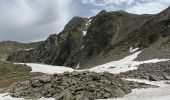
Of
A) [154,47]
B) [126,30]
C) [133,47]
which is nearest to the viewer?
[154,47]

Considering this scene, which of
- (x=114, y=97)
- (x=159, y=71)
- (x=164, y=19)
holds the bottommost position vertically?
(x=114, y=97)

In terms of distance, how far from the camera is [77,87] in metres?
46.0

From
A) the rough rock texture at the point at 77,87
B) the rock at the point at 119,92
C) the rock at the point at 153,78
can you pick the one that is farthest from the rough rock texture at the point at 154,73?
the rock at the point at 119,92

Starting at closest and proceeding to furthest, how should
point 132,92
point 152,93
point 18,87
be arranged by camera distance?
point 152,93 < point 132,92 < point 18,87

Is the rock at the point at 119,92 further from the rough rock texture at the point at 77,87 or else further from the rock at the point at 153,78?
the rock at the point at 153,78

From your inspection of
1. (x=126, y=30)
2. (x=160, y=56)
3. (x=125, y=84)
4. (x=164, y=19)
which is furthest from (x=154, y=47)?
(x=126, y=30)

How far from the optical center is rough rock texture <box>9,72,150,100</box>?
44469 millimetres

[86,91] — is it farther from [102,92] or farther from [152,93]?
[152,93]

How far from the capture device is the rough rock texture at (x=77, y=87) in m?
44.5

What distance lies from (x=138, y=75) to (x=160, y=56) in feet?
57.4

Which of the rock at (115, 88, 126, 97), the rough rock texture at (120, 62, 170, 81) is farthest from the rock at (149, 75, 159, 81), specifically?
the rock at (115, 88, 126, 97)

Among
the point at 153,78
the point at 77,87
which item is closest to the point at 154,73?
the point at 153,78

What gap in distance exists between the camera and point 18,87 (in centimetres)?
5534

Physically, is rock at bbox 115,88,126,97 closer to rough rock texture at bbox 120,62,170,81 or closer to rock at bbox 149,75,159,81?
rock at bbox 149,75,159,81
